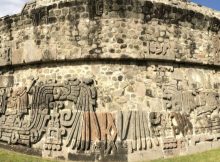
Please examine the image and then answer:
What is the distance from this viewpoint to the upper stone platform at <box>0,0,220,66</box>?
28.0 feet

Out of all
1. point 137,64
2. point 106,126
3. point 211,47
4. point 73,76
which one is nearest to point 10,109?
point 73,76

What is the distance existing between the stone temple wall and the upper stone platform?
20mm

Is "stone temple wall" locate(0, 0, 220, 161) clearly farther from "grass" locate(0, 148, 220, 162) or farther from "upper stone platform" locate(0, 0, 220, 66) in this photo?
"grass" locate(0, 148, 220, 162)

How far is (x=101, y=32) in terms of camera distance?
28.0ft

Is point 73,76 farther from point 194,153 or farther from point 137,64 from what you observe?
point 194,153

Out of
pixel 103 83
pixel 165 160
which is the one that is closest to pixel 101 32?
pixel 103 83

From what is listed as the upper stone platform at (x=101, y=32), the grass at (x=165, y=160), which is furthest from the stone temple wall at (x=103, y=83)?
the grass at (x=165, y=160)

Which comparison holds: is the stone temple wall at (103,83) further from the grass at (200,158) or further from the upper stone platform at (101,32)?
the grass at (200,158)

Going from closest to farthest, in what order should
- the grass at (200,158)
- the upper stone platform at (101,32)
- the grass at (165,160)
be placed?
the grass at (165,160)
the grass at (200,158)
the upper stone platform at (101,32)

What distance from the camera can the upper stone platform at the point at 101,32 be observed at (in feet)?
28.0

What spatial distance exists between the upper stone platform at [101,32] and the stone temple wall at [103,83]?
0.07ft

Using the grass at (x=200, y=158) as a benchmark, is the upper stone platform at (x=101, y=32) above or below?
above

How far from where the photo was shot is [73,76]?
853cm

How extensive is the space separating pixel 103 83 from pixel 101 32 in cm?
104
